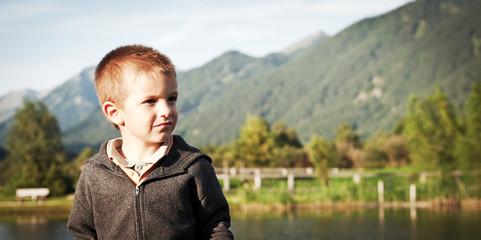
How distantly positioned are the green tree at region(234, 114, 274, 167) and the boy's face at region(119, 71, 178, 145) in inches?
1420

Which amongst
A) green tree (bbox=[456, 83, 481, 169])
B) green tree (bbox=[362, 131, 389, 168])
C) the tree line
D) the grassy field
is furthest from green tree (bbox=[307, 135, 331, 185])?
green tree (bbox=[362, 131, 389, 168])

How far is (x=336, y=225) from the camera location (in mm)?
26156

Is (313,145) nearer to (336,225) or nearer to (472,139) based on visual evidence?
(472,139)

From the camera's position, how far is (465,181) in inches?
1390

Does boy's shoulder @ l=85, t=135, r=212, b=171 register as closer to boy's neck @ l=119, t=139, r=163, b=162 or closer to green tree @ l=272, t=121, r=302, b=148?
boy's neck @ l=119, t=139, r=163, b=162

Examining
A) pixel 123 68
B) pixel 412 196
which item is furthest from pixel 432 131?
pixel 123 68

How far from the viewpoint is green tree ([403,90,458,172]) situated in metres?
33.5

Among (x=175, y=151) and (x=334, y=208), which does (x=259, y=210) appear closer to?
(x=334, y=208)

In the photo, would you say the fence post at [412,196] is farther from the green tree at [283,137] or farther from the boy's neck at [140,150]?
the boy's neck at [140,150]

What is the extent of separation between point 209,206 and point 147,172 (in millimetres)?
270

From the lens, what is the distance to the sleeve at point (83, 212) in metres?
2.24

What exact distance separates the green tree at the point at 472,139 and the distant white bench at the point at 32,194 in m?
23.6

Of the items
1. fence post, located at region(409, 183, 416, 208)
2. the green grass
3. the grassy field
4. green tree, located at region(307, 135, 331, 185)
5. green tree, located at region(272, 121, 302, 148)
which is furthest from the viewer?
green tree, located at region(272, 121, 302, 148)

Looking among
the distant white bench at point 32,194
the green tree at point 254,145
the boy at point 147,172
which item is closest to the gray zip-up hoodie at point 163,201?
the boy at point 147,172
